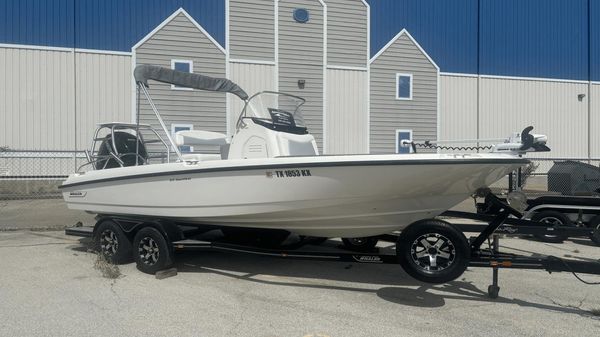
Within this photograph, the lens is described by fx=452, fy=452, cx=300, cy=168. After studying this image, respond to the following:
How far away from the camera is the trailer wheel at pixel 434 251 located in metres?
4.02

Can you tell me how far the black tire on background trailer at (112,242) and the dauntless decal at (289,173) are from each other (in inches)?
92.3

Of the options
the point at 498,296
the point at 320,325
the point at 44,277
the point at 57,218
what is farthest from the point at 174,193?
the point at 57,218

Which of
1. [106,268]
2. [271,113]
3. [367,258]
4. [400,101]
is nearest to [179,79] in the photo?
[271,113]

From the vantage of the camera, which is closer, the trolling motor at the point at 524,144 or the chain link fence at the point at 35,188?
the trolling motor at the point at 524,144

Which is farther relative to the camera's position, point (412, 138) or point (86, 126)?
point (412, 138)

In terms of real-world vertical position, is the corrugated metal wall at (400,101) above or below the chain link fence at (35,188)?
above

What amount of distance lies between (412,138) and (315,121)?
12.5 ft

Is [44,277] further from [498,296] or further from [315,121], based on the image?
[315,121]

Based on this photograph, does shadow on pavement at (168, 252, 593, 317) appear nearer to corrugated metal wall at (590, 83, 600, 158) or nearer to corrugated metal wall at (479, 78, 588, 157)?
corrugated metal wall at (479, 78, 588, 157)

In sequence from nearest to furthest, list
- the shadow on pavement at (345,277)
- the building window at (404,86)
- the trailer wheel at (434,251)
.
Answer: the trailer wheel at (434,251)
the shadow on pavement at (345,277)
the building window at (404,86)

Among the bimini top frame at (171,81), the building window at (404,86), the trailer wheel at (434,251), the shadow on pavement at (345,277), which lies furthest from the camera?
the building window at (404,86)

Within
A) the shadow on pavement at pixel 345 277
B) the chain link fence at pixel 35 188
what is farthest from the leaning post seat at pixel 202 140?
the chain link fence at pixel 35 188

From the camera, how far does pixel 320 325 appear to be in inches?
147

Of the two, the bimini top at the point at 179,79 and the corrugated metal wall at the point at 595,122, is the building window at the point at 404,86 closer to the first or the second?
the corrugated metal wall at the point at 595,122
